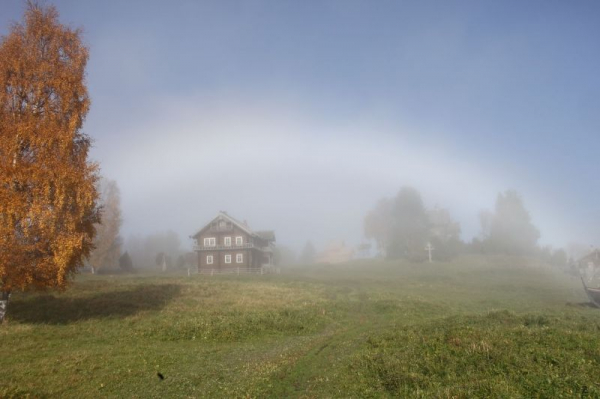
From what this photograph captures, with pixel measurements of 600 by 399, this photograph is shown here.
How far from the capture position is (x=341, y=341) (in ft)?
71.7

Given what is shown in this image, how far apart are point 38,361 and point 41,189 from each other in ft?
36.5

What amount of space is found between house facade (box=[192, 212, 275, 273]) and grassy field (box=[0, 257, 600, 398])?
136 ft

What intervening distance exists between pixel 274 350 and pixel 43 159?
753 inches

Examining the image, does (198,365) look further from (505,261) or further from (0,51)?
(505,261)

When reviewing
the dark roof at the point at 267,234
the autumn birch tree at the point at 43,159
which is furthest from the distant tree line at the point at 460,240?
the autumn birch tree at the point at 43,159

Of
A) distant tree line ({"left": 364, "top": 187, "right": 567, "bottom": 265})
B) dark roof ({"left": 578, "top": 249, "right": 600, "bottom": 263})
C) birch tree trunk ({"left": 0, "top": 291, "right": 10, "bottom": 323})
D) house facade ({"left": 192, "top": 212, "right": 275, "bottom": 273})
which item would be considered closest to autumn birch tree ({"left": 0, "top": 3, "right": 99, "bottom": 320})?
birch tree trunk ({"left": 0, "top": 291, "right": 10, "bottom": 323})

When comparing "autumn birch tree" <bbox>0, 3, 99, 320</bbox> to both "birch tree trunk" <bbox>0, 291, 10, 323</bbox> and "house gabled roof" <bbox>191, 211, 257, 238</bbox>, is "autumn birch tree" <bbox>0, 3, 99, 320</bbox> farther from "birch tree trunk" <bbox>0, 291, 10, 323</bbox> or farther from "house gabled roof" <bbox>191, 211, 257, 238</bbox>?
"house gabled roof" <bbox>191, 211, 257, 238</bbox>

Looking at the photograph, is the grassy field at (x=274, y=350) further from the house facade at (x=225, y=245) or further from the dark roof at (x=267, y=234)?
the dark roof at (x=267, y=234)

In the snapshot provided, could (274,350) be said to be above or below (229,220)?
below

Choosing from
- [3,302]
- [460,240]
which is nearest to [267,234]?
[460,240]

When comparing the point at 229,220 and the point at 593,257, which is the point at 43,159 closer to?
the point at 229,220

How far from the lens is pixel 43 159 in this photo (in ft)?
78.2

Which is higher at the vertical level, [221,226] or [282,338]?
[221,226]

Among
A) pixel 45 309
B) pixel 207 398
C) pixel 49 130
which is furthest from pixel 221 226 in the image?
pixel 207 398
